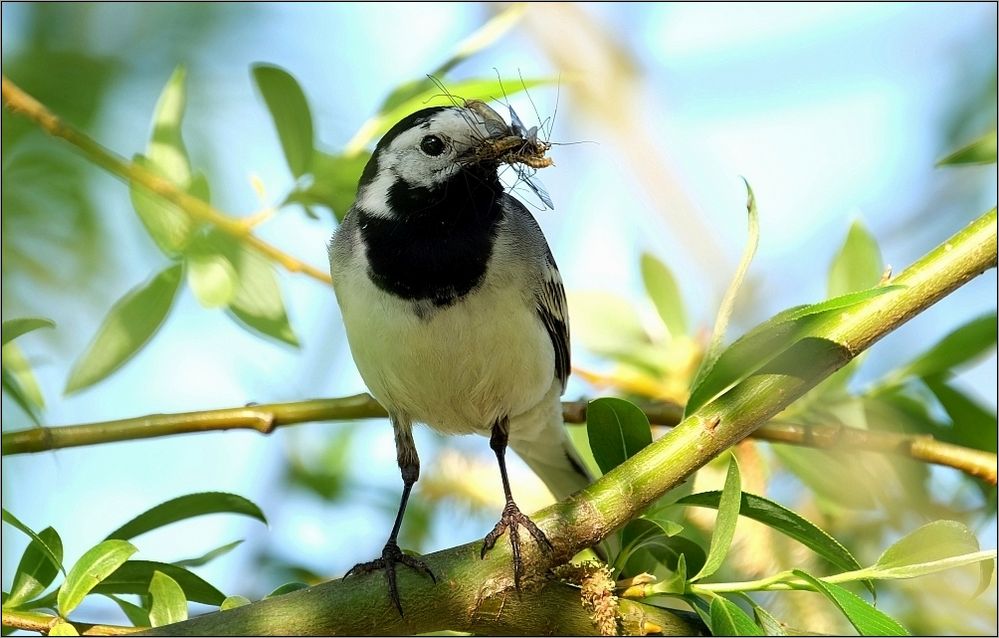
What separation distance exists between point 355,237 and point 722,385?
56.0 inches

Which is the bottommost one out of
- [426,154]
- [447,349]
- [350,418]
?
[350,418]

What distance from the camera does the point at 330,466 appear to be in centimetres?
397

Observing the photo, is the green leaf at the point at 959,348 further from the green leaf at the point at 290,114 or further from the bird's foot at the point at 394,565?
the green leaf at the point at 290,114

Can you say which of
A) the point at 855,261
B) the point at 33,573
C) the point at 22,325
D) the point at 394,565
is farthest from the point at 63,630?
the point at 855,261

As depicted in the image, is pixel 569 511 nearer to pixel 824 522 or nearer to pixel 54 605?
pixel 54 605

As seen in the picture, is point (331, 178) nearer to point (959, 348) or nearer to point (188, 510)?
point (188, 510)

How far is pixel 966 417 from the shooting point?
284 centimetres

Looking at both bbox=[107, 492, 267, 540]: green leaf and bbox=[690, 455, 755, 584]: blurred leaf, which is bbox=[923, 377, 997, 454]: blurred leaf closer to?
bbox=[690, 455, 755, 584]: blurred leaf

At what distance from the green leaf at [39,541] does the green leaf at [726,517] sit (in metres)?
1.23

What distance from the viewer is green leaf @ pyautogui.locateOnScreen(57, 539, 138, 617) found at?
194cm

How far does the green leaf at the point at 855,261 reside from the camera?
9.64 feet

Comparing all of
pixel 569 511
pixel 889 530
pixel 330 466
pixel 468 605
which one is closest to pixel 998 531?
pixel 889 530

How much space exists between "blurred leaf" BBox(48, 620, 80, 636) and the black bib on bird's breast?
1.31 metres

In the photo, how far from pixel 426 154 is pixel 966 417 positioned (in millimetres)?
1757
